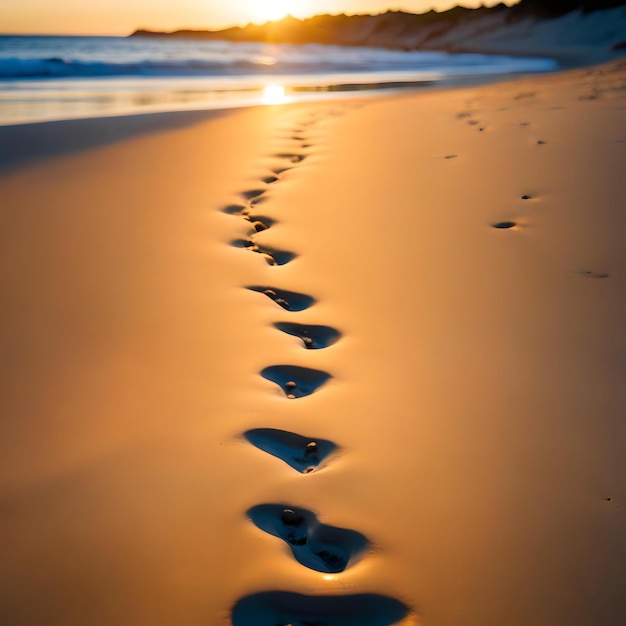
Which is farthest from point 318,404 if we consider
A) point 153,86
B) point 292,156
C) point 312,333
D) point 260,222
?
point 153,86

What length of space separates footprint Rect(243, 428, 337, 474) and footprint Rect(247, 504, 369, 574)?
137 millimetres

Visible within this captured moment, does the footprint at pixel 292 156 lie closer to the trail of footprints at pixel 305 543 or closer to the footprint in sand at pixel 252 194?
the footprint in sand at pixel 252 194

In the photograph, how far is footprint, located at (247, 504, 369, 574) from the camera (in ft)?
3.85

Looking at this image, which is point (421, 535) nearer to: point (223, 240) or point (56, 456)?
point (56, 456)

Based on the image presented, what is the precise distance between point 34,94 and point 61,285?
6921 mm

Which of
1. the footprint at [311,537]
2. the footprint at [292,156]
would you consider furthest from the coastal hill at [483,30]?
the footprint at [311,537]

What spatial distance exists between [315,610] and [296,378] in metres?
0.70

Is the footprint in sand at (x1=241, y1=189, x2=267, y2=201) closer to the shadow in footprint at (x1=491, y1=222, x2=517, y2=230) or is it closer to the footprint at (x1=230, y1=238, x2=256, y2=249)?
the footprint at (x1=230, y1=238, x2=256, y2=249)

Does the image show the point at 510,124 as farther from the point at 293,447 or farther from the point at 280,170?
the point at 293,447

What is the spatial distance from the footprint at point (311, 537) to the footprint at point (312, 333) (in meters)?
0.64

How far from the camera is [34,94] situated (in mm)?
8203

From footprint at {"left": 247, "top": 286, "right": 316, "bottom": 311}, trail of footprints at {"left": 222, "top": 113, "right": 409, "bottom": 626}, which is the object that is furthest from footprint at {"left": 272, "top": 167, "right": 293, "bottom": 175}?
trail of footprints at {"left": 222, "top": 113, "right": 409, "bottom": 626}

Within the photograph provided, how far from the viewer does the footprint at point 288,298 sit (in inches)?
82.2

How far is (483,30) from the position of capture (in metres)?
41.0
